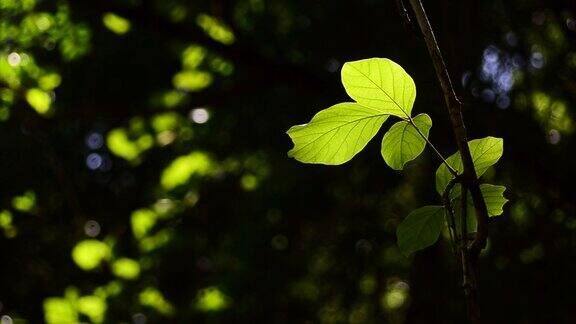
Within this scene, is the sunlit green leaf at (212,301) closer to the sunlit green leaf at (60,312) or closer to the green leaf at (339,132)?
the sunlit green leaf at (60,312)

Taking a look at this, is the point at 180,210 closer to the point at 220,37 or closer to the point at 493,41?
the point at 220,37

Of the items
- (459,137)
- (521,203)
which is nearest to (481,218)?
(459,137)

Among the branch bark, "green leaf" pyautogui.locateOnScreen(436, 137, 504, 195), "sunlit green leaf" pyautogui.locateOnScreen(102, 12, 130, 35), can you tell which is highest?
"sunlit green leaf" pyautogui.locateOnScreen(102, 12, 130, 35)

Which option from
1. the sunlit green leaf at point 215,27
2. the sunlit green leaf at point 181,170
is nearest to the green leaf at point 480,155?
the sunlit green leaf at point 181,170

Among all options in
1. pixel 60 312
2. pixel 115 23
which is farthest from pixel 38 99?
pixel 60 312

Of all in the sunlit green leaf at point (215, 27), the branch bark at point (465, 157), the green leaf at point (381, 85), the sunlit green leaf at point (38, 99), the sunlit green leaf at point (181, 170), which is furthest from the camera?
the sunlit green leaf at point (215, 27)

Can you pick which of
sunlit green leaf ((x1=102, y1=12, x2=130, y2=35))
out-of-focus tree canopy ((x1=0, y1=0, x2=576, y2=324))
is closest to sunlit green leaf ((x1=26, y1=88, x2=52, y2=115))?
out-of-focus tree canopy ((x1=0, y1=0, x2=576, y2=324))

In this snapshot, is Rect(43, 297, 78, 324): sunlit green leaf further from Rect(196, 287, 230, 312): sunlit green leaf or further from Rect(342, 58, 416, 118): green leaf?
Rect(342, 58, 416, 118): green leaf
